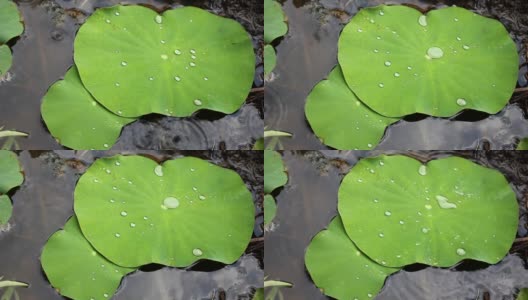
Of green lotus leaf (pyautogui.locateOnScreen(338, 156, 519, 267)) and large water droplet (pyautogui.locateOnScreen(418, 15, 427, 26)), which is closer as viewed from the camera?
green lotus leaf (pyautogui.locateOnScreen(338, 156, 519, 267))

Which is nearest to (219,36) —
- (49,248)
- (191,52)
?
(191,52)

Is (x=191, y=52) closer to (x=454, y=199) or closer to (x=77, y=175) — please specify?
(x=77, y=175)

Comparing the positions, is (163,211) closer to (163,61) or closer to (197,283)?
(197,283)

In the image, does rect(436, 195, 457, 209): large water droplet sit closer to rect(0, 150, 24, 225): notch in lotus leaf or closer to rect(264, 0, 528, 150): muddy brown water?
rect(264, 0, 528, 150): muddy brown water

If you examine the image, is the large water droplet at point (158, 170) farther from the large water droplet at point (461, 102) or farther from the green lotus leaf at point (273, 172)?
the large water droplet at point (461, 102)

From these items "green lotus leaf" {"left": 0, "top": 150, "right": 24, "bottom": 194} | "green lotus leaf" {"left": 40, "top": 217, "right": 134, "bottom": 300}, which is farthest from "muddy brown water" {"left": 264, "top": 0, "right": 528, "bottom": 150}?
"green lotus leaf" {"left": 0, "top": 150, "right": 24, "bottom": 194}

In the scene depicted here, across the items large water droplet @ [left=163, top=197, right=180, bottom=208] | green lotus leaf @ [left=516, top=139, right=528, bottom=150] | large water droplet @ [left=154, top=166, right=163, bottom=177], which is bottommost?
large water droplet @ [left=163, top=197, right=180, bottom=208]

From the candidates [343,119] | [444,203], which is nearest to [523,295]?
[444,203]
